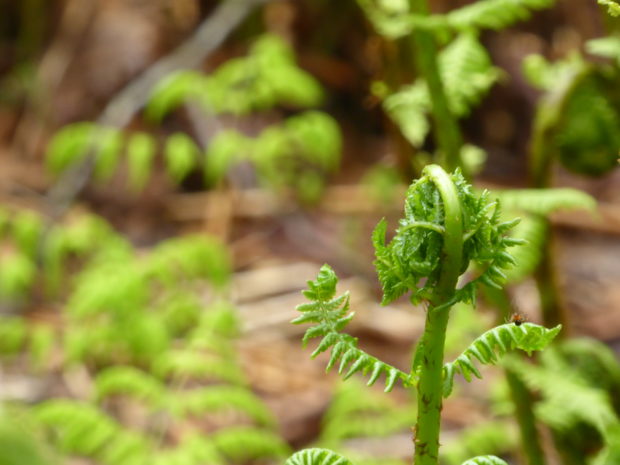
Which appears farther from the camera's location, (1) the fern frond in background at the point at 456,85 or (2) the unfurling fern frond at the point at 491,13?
(1) the fern frond in background at the point at 456,85

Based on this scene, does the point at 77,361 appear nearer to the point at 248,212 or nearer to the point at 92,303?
the point at 92,303

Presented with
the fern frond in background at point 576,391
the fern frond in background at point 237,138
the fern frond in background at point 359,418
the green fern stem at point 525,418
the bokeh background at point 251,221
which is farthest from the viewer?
the fern frond in background at point 237,138

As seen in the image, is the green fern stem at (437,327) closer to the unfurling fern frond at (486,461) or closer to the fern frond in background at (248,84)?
the unfurling fern frond at (486,461)

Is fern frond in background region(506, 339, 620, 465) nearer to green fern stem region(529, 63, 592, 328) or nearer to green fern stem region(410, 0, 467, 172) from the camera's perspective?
green fern stem region(529, 63, 592, 328)

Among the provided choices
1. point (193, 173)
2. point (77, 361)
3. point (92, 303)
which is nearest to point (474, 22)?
point (92, 303)

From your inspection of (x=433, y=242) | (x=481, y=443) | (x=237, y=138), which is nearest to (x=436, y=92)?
(x=433, y=242)

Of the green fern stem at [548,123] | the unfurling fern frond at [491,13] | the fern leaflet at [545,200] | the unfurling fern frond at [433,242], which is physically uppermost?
the unfurling fern frond at [491,13]

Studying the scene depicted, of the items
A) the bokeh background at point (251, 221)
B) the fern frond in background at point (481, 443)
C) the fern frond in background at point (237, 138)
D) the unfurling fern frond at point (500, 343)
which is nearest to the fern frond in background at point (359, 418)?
the bokeh background at point (251, 221)
